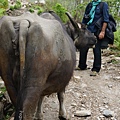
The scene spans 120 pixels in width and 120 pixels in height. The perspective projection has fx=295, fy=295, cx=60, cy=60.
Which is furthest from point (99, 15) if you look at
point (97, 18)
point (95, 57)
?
point (95, 57)

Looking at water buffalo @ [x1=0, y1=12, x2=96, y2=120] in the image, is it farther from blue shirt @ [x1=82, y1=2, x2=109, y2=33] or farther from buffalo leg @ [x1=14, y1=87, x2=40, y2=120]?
blue shirt @ [x1=82, y1=2, x2=109, y2=33]

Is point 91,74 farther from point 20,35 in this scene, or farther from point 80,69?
point 20,35

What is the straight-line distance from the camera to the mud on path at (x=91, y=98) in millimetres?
4902

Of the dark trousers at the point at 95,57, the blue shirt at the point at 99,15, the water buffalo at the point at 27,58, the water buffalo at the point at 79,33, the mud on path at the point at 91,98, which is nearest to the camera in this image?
the water buffalo at the point at 27,58

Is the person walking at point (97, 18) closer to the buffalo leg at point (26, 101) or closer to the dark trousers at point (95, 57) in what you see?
the dark trousers at point (95, 57)

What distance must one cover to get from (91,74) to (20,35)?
4.02 m

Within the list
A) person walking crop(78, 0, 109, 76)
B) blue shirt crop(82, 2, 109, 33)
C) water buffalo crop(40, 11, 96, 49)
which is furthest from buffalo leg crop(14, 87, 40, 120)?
blue shirt crop(82, 2, 109, 33)

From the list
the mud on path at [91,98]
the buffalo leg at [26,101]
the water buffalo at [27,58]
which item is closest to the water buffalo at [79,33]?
the mud on path at [91,98]

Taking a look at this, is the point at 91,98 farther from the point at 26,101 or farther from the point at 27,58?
the point at 27,58

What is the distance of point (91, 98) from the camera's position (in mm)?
5535

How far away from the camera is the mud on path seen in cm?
490

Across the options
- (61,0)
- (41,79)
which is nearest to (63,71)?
(41,79)

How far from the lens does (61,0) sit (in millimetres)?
15453

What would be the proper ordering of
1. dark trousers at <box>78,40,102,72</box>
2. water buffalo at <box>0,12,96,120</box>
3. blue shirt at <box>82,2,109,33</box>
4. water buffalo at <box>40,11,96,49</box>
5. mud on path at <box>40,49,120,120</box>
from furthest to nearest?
1. dark trousers at <box>78,40,102,72</box>
2. blue shirt at <box>82,2,109,33</box>
3. water buffalo at <box>40,11,96,49</box>
4. mud on path at <box>40,49,120,120</box>
5. water buffalo at <box>0,12,96,120</box>
